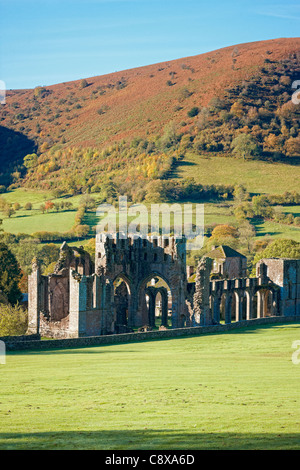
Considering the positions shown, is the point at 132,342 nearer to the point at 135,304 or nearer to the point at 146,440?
the point at 135,304

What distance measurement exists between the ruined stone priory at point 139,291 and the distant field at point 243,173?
75.6 metres

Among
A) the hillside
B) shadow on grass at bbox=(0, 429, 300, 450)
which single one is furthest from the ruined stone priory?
the hillside

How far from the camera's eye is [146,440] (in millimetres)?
17500

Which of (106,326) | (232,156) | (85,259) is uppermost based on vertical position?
(232,156)

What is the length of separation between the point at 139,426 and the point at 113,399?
15.0 ft

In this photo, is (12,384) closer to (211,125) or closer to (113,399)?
(113,399)

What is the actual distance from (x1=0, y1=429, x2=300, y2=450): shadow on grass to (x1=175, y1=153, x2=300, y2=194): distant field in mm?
121885

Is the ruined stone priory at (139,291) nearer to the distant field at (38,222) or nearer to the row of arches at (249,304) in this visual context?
the row of arches at (249,304)

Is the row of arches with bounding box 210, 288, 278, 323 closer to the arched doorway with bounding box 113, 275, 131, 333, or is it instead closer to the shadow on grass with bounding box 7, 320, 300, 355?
the shadow on grass with bounding box 7, 320, 300, 355

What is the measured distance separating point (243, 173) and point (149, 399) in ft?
415

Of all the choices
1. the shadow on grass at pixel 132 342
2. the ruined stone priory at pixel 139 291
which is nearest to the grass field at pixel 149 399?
the shadow on grass at pixel 132 342

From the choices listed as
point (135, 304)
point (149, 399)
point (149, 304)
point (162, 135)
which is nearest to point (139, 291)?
point (135, 304)
